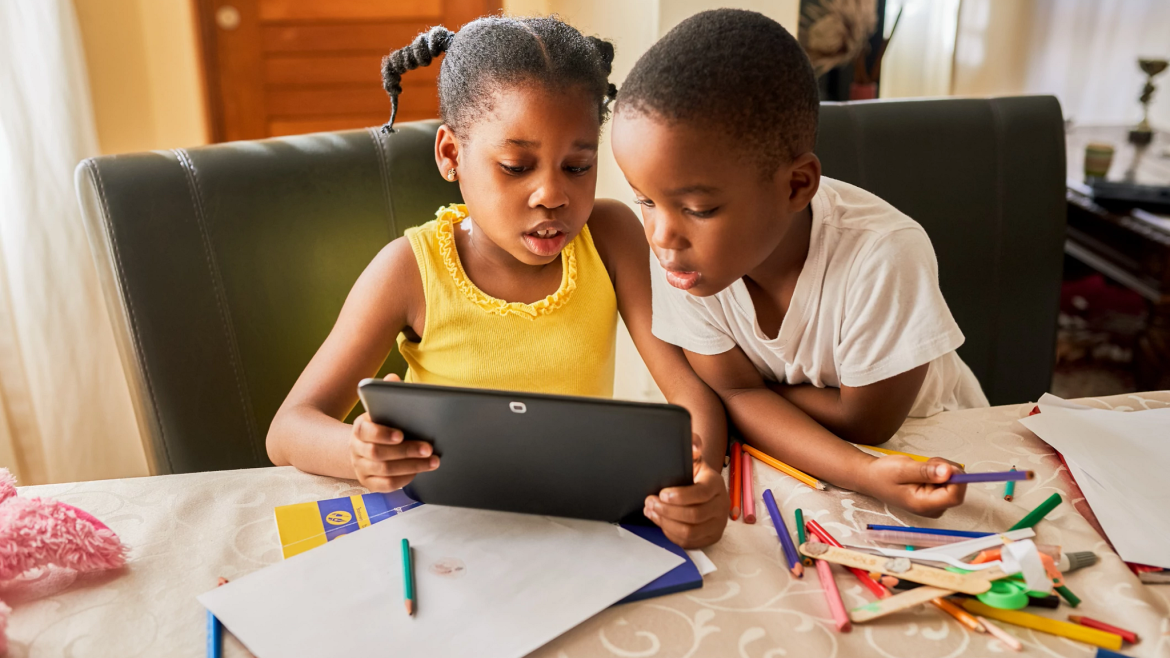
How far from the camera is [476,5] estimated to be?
8.64ft

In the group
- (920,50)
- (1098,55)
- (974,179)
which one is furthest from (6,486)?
(1098,55)

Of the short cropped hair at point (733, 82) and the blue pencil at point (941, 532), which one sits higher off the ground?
the short cropped hair at point (733, 82)

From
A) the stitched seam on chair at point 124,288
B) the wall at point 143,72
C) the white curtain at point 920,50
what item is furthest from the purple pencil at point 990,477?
the wall at point 143,72

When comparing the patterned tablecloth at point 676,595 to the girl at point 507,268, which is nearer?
the patterned tablecloth at point 676,595

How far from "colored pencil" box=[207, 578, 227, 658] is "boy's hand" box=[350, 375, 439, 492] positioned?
171mm

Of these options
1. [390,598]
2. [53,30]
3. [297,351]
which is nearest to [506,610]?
[390,598]

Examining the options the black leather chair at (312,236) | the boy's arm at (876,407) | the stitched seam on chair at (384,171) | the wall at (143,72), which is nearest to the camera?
the boy's arm at (876,407)

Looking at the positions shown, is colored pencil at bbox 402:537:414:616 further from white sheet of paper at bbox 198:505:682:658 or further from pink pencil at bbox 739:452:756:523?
pink pencil at bbox 739:452:756:523

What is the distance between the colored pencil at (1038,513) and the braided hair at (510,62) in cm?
63

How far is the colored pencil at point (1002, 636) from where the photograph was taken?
55 cm

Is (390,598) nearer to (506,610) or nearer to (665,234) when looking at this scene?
(506,610)

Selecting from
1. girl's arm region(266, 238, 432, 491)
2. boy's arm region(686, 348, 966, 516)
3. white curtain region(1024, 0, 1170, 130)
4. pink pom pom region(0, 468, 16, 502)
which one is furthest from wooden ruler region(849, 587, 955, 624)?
white curtain region(1024, 0, 1170, 130)

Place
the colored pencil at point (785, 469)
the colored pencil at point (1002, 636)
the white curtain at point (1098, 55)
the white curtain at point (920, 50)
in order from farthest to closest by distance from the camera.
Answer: the white curtain at point (1098, 55), the white curtain at point (920, 50), the colored pencil at point (785, 469), the colored pencil at point (1002, 636)

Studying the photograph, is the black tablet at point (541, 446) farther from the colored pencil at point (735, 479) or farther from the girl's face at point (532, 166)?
the girl's face at point (532, 166)
